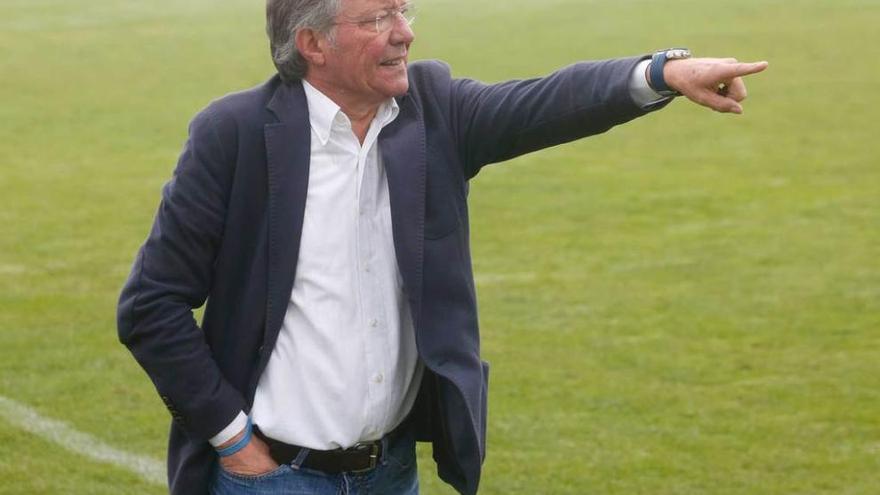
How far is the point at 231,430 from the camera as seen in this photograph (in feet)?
12.3

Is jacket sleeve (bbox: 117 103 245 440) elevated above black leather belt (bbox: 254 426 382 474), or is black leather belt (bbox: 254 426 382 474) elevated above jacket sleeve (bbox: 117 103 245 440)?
jacket sleeve (bbox: 117 103 245 440)

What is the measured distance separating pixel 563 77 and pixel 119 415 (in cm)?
419

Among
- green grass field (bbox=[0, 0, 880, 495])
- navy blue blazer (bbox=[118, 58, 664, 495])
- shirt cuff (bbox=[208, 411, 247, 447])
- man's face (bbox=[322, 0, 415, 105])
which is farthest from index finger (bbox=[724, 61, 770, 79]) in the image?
green grass field (bbox=[0, 0, 880, 495])

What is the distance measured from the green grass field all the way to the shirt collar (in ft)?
9.77

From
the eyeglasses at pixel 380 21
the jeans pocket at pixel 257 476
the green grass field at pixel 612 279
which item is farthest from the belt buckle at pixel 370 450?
the green grass field at pixel 612 279

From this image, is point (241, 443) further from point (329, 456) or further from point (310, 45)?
point (310, 45)

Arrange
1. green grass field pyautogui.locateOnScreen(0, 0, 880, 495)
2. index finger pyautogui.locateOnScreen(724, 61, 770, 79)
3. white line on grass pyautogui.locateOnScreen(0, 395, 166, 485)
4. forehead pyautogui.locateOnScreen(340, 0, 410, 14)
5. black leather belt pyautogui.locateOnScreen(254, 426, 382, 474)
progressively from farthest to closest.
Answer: green grass field pyautogui.locateOnScreen(0, 0, 880, 495)
white line on grass pyautogui.locateOnScreen(0, 395, 166, 485)
black leather belt pyautogui.locateOnScreen(254, 426, 382, 474)
forehead pyautogui.locateOnScreen(340, 0, 410, 14)
index finger pyautogui.locateOnScreen(724, 61, 770, 79)

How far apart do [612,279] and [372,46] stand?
6.40 metres

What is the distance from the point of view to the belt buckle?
380cm

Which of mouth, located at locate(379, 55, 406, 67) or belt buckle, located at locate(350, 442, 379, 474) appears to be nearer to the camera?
mouth, located at locate(379, 55, 406, 67)

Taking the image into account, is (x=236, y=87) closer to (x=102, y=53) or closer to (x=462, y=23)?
(x=102, y=53)

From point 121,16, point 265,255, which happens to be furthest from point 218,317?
point 121,16

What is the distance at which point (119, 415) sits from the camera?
7469mm

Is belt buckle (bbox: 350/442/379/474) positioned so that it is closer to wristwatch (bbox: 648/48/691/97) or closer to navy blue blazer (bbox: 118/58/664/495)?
navy blue blazer (bbox: 118/58/664/495)
